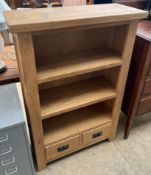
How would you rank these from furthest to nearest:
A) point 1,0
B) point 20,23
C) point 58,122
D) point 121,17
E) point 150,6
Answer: point 150,6
point 58,122
point 1,0
point 121,17
point 20,23

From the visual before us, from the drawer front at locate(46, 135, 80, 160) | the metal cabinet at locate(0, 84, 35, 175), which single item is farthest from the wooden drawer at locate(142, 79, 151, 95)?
the metal cabinet at locate(0, 84, 35, 175)

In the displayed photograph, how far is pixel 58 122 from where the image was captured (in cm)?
147

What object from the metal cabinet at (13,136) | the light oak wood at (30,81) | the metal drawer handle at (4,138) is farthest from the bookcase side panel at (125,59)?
the metal drawer handle at (4,138)

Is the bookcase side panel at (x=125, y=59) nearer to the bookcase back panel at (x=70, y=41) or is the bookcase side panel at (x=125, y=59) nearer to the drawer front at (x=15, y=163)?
the bookcase back panel at (x=70, y=41)

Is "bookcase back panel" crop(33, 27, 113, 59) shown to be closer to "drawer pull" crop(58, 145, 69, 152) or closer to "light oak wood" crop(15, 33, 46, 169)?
"light oak wood" crop(15, 33, 46, 169)

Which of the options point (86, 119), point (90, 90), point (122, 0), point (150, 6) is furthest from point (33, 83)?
point (150, 6)

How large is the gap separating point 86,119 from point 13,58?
754mm

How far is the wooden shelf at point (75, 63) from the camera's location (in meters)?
1.03

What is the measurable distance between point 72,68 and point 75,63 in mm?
70

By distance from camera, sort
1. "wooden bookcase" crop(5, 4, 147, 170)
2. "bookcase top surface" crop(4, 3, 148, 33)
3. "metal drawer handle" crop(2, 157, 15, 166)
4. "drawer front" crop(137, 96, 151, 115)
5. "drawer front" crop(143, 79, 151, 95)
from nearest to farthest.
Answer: "bookcase top surface" crop(4, 3, 148, 33)
"wooden bookcase" crop(5, 4, 147, 170)
"metal drawer handle" crop(2, 157, 15, 166)
"drawer front" crop(143, 79, 151, 95)
"drawer front" crop(137, 96, 151, 115)

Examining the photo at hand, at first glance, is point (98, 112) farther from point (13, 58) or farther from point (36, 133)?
point (13, 58)

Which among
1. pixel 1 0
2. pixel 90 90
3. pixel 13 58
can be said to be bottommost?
pixel 90 90

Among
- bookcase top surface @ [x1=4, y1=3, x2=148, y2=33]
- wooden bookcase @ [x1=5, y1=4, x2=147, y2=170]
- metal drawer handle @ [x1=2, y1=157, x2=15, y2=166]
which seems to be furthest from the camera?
metal drawer handle @ [x1=2, y1=157, x2=15, y2=166]

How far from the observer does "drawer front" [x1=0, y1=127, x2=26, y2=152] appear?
0.93m
